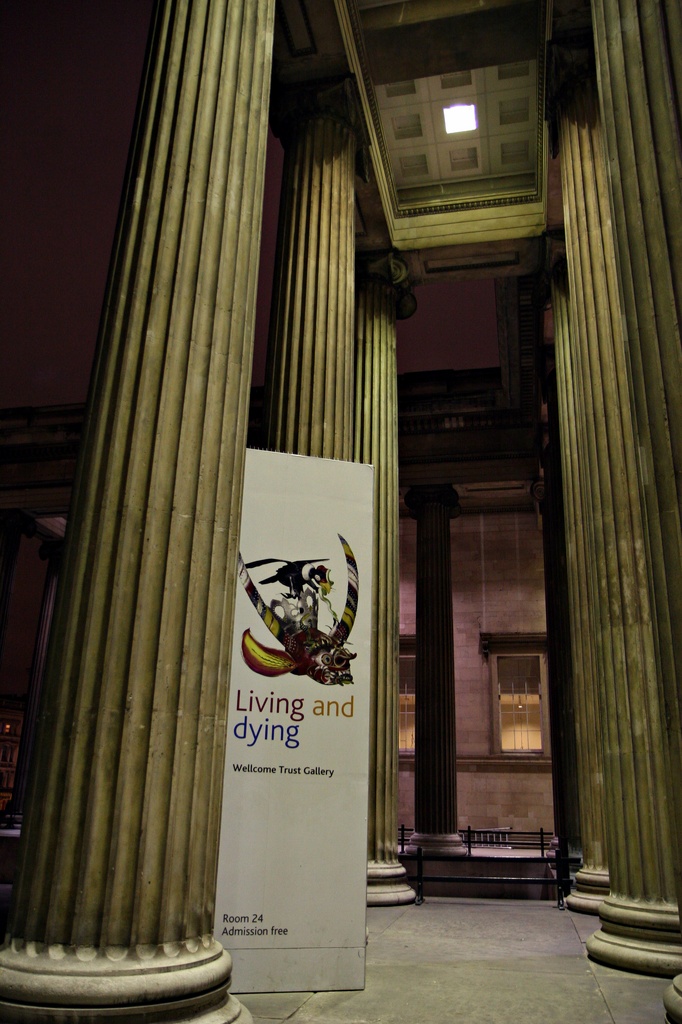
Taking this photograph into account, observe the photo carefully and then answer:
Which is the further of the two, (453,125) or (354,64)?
(453,125)

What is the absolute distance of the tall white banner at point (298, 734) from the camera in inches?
179

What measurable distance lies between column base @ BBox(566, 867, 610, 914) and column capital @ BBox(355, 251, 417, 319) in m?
9.36

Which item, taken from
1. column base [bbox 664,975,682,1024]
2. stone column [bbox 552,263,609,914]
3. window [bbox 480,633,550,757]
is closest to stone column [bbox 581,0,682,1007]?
column base [bbox 664,975,682,1024]

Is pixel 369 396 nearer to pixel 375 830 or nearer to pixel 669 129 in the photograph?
pixel 375 830

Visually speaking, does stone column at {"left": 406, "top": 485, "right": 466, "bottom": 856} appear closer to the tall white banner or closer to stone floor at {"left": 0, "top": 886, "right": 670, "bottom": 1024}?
stone floor at {"left": 0, "top": 886, "right": 670, "bottom": 1024}

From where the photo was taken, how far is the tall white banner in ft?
14.9

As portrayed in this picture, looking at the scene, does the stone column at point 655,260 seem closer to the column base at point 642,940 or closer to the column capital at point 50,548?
the column base at point 642,940

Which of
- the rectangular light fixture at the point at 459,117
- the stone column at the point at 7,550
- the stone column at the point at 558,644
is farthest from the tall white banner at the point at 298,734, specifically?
the stone column at the point at 7,550

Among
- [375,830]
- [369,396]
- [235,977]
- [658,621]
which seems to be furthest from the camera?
[369,396]

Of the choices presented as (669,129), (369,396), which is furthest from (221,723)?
(369,396)

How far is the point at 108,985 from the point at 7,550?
2347cm

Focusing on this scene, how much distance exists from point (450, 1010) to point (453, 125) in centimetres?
1257

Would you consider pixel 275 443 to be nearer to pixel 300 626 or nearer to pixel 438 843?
pixel 300 626

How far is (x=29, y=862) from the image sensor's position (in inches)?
144
